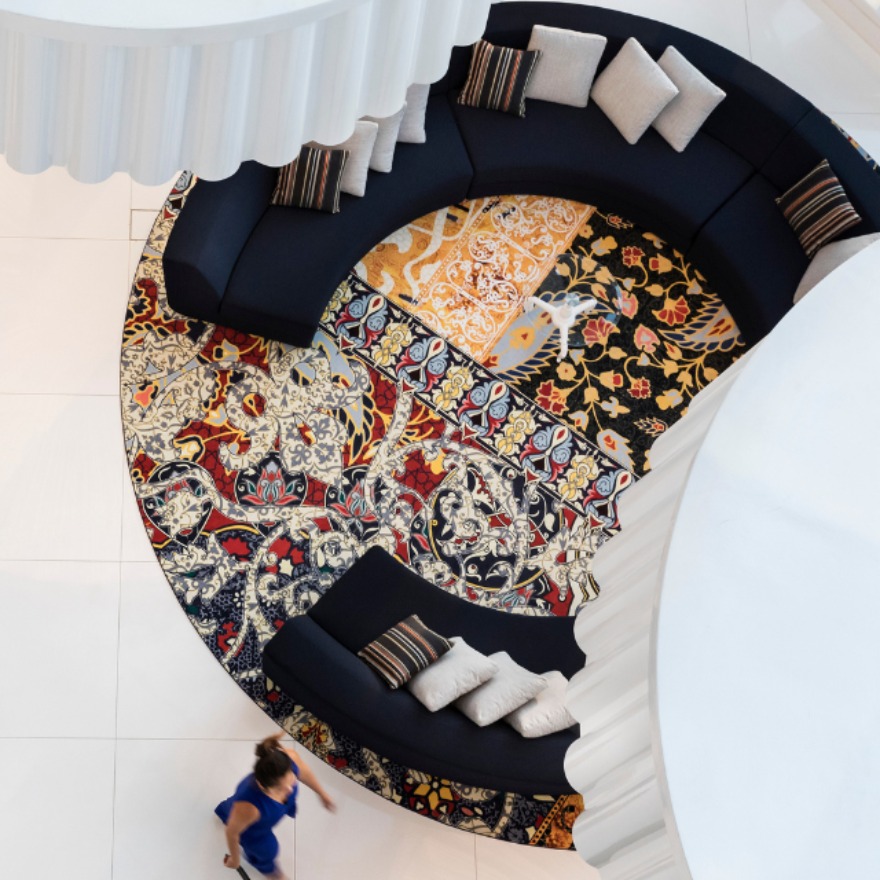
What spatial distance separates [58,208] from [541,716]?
4212 mm

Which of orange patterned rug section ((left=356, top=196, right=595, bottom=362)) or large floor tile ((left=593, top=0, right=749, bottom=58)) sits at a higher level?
large floor tile ((left=593, top=0, right=749, bottom=58))

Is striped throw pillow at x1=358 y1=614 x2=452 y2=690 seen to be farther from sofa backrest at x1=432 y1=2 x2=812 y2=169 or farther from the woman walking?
sofa backrest at x1=432 y1=2 x2=812 y2=169

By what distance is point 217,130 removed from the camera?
105 centimetres

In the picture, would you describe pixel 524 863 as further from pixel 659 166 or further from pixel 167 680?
pixel 659 166

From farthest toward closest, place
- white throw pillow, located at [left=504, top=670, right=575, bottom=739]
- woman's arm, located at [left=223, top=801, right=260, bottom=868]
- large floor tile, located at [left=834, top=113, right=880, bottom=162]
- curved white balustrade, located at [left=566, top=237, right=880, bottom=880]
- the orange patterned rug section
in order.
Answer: large floor tile, located at [left=834, top=113, right=880, bottom=162] < the orange patterned rug section < white throw pillow, located at [left=504, top=670, right=575, bottom=739] < woman's arm, located at [left=223, top=801, right=260, bottom=868] < curved white balustrade, located at [left=566, top=237, right=880, bottom=880]

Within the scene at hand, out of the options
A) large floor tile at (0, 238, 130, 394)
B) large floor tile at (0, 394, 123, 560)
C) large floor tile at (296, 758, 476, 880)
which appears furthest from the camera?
large floor tile at (0, 238, 130, 394)

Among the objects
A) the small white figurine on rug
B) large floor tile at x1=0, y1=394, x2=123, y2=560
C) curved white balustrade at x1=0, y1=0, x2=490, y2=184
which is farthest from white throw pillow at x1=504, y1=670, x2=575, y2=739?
curved white balustrade at x1=0, y1=0, x2=490, y2=184

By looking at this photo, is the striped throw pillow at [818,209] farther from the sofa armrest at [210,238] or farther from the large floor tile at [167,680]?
the large floor tile at [167,680]

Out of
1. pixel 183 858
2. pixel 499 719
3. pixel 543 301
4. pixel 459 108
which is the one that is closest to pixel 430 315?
pixel 543 301

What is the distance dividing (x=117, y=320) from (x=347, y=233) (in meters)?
1.49

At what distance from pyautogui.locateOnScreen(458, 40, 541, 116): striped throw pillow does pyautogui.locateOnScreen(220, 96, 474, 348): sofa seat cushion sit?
235mm

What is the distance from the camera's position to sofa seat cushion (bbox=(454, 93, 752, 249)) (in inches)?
281

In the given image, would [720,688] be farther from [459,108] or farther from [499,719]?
[459,108]

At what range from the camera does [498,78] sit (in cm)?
705
